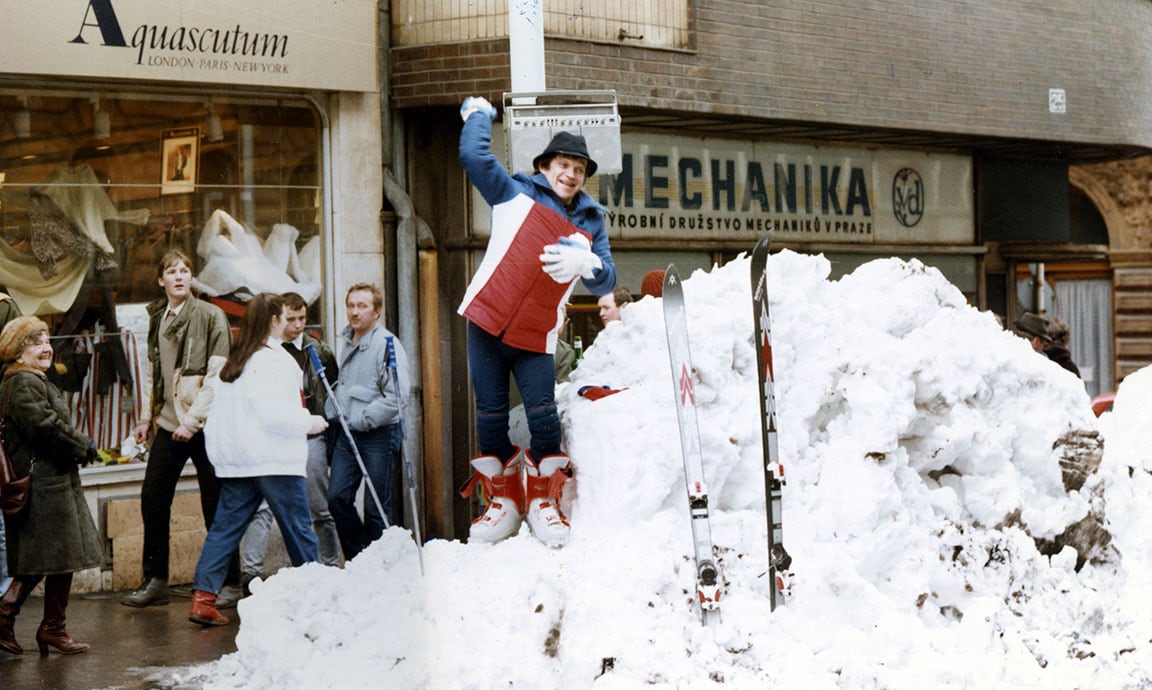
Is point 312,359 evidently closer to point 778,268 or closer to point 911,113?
point 778,268

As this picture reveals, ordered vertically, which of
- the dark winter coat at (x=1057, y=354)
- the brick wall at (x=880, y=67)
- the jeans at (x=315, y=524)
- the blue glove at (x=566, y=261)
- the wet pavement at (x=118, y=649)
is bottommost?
A: the wet pavement at (x=118, y=649)

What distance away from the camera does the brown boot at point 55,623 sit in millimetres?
7621

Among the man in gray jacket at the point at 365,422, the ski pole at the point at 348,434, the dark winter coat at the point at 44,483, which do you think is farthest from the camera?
the man in gray jacket at the point at 365,422

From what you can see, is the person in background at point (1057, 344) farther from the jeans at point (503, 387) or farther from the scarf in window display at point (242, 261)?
the jeans at point (503, 387)

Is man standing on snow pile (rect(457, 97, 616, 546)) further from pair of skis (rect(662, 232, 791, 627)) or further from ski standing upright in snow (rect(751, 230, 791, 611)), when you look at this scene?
ski standing upright in snow (rect(751, 230, 791, 611))

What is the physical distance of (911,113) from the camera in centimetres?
1473

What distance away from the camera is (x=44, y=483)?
7660mm

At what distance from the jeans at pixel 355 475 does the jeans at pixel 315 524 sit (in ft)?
0.82

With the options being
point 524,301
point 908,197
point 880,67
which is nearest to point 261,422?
point 524,301

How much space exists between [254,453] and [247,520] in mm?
354

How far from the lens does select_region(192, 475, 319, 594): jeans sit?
8.27 metres

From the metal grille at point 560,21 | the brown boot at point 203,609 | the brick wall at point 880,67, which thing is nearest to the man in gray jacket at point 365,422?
the brown boot at point 203,609

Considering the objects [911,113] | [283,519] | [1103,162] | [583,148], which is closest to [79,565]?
[283,519]

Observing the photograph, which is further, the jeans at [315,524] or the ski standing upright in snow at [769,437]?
the jeans at [315,524]
